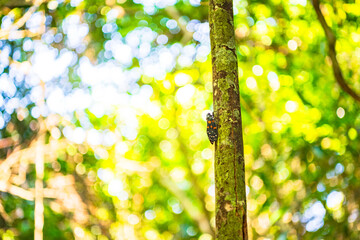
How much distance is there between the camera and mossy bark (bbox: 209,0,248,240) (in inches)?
81.7

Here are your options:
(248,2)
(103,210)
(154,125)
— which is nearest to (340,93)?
(248,2)

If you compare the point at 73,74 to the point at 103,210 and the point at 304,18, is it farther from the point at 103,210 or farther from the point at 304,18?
the point at 304,18

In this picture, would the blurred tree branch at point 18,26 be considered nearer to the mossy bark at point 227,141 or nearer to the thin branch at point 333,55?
the thin branch at point 333,55

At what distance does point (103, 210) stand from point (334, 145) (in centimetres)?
660

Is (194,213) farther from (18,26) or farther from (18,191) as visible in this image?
(18,26)

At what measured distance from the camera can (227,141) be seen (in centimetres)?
218

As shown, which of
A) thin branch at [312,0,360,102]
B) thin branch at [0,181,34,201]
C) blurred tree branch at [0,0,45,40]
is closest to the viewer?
thin branch at [312,0,360,102]

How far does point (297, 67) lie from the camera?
26.8 ft

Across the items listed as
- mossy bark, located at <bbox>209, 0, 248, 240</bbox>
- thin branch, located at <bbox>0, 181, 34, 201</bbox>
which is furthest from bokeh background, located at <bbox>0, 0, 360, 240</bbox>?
mossy bark, located at <bbox>209, 0, 248, 240</bbox>

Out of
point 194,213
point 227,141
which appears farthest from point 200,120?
point 227,141

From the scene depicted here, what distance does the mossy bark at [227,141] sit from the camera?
208 centimetres

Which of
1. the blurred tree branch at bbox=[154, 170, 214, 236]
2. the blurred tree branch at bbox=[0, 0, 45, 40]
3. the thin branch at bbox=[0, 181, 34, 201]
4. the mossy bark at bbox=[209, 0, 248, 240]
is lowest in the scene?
the blurred tree branch at bbox=[154, 170, 214, 236]

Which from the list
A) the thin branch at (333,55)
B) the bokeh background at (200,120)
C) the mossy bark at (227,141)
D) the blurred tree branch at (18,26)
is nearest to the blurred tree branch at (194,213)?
the bokeh background at (200,120)

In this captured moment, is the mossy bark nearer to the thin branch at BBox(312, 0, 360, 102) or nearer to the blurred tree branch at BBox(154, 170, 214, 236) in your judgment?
the thin branch at BBox(312, 0, 360, 102)
